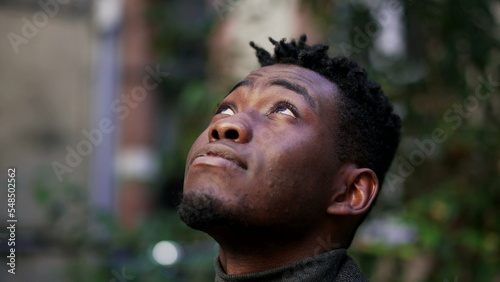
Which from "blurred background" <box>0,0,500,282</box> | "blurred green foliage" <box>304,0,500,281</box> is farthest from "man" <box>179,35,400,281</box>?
"blurred green foliage" <box>304,0,500,281</box>

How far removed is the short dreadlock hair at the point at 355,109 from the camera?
2.64 meters

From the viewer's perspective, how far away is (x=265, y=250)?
2471 mm

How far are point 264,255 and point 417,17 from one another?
2.44m

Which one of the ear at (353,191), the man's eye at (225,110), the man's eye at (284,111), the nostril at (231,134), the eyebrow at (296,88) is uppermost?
the eyebrow at (296,88)

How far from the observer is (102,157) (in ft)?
26.5

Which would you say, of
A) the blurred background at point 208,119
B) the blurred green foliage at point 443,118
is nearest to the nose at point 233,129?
the blurred background at point 208,119

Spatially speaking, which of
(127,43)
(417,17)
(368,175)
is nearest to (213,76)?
(417,17)

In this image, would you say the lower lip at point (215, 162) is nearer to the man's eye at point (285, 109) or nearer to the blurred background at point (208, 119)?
the man's eye at point (285, 109)

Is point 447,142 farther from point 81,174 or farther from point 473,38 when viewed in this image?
point 81,174

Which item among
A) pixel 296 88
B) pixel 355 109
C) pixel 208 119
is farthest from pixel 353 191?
pixel 208 119

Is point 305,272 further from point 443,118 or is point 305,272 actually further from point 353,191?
point 443,118

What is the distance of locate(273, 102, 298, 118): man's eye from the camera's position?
8.32ft

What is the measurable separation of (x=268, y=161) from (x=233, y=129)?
0.16 meters

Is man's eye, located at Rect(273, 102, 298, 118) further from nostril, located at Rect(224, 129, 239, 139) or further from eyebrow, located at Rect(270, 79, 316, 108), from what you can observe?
nostril, located at Rect(224, 129, 239, 139)
